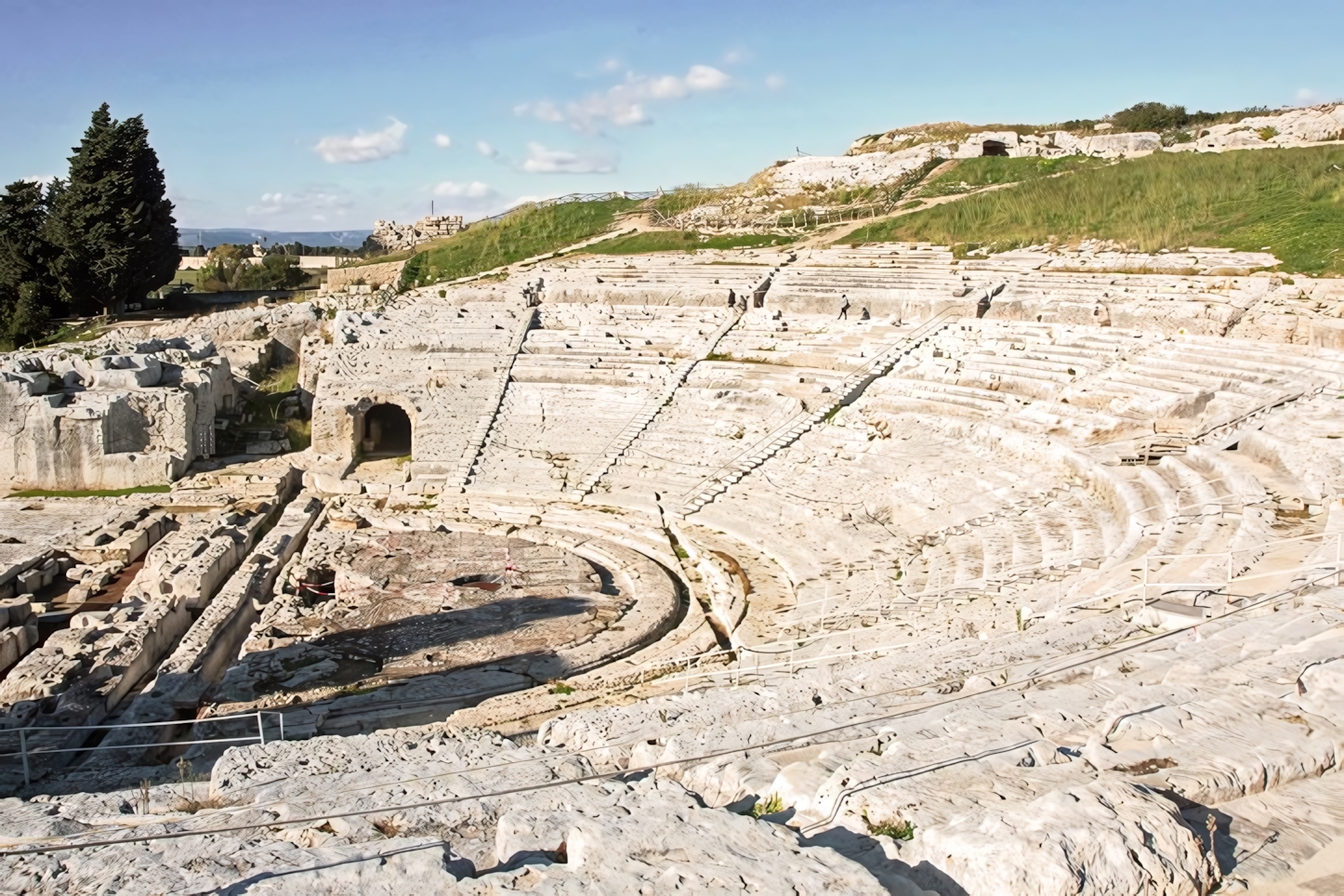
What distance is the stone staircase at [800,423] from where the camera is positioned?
16.4 meters

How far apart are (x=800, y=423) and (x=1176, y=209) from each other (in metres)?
11.1

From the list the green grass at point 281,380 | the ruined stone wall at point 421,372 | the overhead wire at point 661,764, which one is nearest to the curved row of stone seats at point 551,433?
the ruined stone wall at point 421,372

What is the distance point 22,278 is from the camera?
91.0 ft

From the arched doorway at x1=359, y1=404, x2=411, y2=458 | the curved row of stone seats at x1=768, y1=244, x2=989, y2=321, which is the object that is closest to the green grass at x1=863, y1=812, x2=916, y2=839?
the curved row of stone seats at x1=768, y1=244, x2=989, y2=321

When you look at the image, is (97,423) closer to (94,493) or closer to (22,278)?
(94,493)

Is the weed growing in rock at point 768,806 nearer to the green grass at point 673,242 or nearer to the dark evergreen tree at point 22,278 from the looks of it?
the green grass at point 673,242

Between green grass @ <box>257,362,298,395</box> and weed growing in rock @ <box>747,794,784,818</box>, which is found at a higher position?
green grass @ <box>257,362,298,395</box>

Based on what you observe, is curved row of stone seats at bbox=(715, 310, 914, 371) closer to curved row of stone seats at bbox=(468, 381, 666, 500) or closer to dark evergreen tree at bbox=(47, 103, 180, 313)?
curved row of stone seats at bbox=(468, 381, 666, 500)

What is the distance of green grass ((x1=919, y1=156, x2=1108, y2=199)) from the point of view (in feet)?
91.8

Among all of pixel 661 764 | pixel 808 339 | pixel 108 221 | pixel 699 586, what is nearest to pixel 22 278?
pixel 108 221

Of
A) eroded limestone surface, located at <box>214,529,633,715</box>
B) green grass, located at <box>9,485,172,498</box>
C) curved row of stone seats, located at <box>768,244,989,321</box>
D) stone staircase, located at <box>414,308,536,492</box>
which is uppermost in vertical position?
curved row of stone seats, located at <box>768,244,989,321</box>

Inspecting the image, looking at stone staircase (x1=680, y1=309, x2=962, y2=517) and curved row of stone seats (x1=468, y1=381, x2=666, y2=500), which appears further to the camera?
curved row of stone seats (x1=468, y1=381, x2=666, y2=500)

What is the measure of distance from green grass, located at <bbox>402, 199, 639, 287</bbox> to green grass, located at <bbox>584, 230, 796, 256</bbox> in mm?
1789

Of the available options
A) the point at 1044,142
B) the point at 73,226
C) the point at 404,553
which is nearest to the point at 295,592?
the point at 404,553
